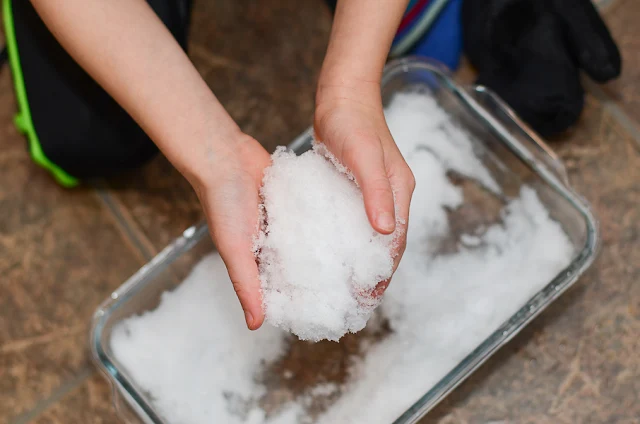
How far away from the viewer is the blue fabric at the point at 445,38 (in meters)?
0.81

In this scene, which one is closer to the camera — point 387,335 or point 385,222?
point 385,222

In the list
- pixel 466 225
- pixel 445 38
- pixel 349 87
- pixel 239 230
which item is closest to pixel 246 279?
pixel 239 230

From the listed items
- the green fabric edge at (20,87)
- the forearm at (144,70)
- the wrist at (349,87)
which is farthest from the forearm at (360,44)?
the green fabric edge at (20,87)

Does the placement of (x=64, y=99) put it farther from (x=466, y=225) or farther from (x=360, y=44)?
(x=466, y=225)

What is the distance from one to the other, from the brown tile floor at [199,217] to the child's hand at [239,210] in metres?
0.24

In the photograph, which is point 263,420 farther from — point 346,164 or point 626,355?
point 626,355

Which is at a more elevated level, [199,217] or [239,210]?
[239,210]

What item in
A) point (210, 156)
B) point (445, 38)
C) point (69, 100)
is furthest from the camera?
point (445, 38)

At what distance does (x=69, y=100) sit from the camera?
28.0 inches

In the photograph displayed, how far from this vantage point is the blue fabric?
81 cm

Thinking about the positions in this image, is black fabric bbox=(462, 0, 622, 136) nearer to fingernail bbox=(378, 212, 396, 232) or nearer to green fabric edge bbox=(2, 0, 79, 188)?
fingernail bbox=(378, 212, 396, 232)

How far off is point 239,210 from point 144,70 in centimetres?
16

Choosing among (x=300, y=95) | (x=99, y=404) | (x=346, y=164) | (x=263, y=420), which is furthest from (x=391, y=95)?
(x=99, y=404)

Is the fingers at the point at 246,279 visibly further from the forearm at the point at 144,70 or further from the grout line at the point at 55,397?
the grout line at the point at 55,397
